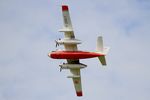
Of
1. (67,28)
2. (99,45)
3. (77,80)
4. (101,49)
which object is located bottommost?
(77,80)

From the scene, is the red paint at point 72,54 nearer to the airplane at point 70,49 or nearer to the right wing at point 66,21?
the airplane at point 70,49

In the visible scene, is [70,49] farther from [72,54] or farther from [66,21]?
[66,21]

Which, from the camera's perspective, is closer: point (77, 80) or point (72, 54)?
point (72, 54)

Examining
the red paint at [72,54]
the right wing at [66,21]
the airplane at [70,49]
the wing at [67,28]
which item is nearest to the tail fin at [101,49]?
the airplane at [70,49]

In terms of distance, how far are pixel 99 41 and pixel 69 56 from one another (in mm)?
6556

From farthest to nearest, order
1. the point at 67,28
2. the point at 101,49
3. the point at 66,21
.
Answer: the point at 101,49 → the point at 67,28 → the point at 66,21

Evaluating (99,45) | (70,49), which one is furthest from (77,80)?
(99,45)

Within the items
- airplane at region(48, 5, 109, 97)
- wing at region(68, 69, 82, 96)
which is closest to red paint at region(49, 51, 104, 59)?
airplane at region(48, 5, 109, 97)

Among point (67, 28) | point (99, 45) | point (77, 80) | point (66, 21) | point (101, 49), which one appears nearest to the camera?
point (66, 21)

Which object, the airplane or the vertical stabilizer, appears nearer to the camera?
the airplane

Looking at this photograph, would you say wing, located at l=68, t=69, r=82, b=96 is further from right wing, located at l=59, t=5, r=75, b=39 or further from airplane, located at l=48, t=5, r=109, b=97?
right wing, located at l=59, t=5, r=75, b=39

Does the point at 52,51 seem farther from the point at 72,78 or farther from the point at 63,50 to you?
the point at 72,78

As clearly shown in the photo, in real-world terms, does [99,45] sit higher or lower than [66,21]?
lower

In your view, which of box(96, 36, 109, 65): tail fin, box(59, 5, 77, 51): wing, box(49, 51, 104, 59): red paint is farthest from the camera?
box(96, 36, 109, 65): tail fin
